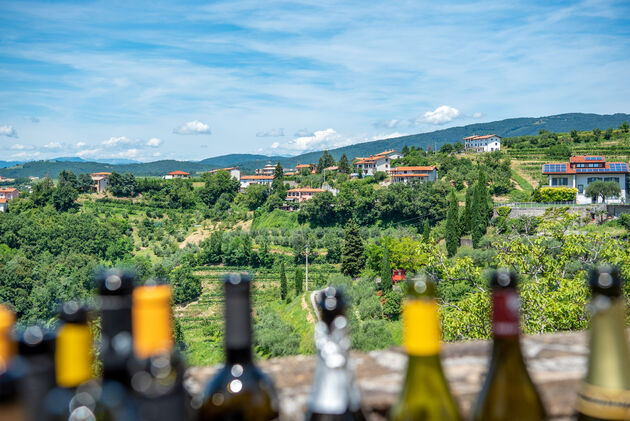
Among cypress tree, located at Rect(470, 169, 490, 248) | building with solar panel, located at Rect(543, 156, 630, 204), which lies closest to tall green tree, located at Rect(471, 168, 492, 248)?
cypress tree, located at Rect(470, 169, 490, 248)

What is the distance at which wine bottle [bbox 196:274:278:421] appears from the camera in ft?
2.63

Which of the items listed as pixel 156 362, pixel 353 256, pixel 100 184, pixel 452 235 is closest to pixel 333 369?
pixel 156 362

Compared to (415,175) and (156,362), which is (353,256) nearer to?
(415,175)

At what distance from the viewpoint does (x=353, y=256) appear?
114 feet

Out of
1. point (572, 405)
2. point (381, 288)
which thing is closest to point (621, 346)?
point (572, 405)

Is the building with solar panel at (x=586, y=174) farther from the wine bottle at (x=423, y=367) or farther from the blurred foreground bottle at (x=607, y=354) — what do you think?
the wine bottle at (x=423, y=367)

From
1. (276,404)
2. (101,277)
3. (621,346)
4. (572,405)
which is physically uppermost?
(101,277)

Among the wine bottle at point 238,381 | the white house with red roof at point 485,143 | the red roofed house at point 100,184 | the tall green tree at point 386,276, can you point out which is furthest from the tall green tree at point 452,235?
the red roofed house at point 100,184

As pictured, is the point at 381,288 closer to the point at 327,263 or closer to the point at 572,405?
the point at 327,263

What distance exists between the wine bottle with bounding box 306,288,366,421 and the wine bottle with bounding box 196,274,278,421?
9 centimetres

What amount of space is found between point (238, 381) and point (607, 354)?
0.61 m

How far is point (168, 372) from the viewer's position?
68 cm

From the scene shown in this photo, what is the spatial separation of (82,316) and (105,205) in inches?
2592

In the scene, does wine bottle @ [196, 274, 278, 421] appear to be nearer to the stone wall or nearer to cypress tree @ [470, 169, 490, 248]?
the stone wall
